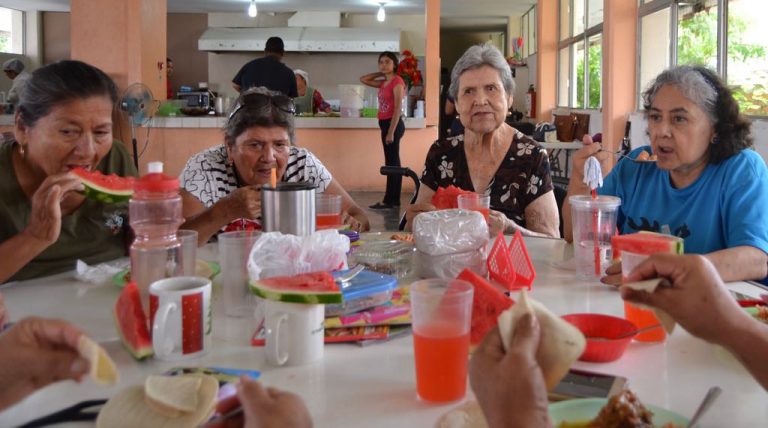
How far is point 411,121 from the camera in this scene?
799cm

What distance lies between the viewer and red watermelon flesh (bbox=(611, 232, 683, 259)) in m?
1.33

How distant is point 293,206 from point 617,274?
83 cm

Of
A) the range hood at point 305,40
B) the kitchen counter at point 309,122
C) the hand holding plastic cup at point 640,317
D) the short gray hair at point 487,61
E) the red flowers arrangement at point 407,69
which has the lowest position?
the hand holding plastic cup at point 640,317

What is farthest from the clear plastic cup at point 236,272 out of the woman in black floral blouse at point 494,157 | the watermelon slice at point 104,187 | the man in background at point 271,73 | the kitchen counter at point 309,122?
the kitchen counter at point 309,122

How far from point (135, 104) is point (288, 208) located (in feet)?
18.9

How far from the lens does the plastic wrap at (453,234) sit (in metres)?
1.63

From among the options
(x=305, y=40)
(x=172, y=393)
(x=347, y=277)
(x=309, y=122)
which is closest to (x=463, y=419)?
(x=172, y=393)

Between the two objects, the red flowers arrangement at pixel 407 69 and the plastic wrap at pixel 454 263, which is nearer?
the plastic wrap at pixel 454 263

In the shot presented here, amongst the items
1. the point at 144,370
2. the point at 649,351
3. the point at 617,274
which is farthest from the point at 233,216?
the point at 649,351

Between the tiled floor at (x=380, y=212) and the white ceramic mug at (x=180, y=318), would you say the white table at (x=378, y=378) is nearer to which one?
the white ceramic mug at (x=180, y=318)

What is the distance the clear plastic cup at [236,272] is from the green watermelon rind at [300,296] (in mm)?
322

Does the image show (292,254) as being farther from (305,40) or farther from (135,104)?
(305,40)

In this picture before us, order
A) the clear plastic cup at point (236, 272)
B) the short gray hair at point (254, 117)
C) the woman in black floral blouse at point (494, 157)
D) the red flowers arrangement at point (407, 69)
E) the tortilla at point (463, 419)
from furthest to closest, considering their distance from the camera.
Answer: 1. the red flowers arrangement at point (407, 69)
2. the woman in black floral blouse at point (494, 157)
3. the short gray hair at point (254, 117)
4. the clear plastic cup at point (236, 272)
5. the tortilla at point (463, 419)

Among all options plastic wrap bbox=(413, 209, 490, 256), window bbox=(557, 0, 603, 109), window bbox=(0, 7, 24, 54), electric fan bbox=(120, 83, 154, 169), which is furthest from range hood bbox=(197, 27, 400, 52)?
plastic wrap bbox=(413, 209, 490, 256)
